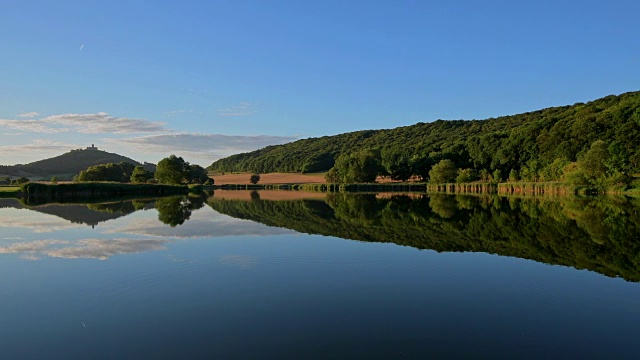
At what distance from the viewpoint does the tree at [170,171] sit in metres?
112

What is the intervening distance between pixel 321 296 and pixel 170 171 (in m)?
108

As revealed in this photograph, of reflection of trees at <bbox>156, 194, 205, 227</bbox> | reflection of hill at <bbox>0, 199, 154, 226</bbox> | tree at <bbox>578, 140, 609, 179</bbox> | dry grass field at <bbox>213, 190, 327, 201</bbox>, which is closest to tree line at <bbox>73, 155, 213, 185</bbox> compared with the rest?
dry grass field at <bbox>213, 190, 327, 201</bbox>

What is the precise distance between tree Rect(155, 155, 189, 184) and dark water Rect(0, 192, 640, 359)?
309ft

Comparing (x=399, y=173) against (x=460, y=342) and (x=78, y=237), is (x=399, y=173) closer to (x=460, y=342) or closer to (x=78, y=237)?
(x=78, y=237)

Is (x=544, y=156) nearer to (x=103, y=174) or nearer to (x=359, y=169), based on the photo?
(x=359, y=169)

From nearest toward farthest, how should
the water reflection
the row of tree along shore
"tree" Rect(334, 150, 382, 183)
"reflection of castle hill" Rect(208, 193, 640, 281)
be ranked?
"reflection of castle hill" Rect(208, 193, 640, 281) < the water reflection < the row of tree along shore < "tree" Rect(334, 150, 382, 183)

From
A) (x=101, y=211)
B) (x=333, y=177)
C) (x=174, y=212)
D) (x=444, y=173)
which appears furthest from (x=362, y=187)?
(x=101, y=211)

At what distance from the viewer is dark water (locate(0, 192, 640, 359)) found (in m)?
7.34

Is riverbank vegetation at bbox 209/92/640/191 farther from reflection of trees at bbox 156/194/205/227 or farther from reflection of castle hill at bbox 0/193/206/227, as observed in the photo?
reflection of castle hill at bbox 0/193/206/227

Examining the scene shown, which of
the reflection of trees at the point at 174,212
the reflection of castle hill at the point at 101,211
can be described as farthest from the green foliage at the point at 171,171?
the reflection of castle hill at the point at 101,211

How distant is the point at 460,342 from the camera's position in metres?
7.43

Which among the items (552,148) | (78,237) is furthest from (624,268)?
(552,148)

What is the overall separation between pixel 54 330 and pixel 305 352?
440 cm

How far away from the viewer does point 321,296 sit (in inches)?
407
